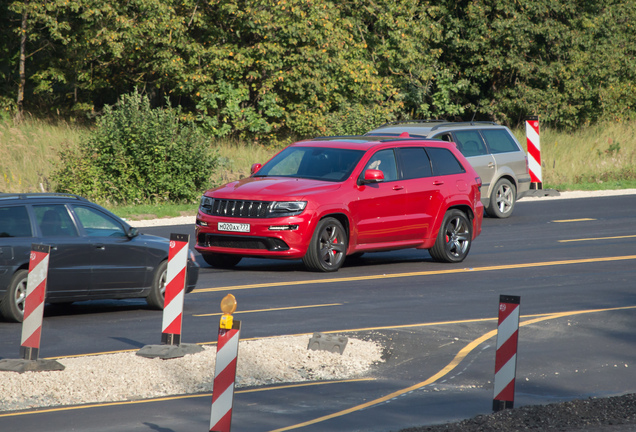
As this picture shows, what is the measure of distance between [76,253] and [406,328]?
12.2 feet

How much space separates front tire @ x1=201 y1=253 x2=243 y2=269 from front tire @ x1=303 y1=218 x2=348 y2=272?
4.04 ft

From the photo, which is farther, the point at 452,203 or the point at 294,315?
the point at 452,203

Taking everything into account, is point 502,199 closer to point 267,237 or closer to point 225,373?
point 267,237

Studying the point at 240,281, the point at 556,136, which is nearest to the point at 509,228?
the point at 240,281

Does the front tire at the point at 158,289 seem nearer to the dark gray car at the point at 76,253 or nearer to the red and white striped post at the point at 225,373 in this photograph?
the dark gray car at the point at 76,253

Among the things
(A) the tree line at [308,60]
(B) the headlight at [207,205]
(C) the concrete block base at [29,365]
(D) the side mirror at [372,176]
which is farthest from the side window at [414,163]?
(A) the tree line at [308,60]

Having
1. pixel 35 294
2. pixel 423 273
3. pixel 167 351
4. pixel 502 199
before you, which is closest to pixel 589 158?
pixel 502 199

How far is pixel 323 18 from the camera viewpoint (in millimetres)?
33875

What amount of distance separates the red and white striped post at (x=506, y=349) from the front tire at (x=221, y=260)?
27.2ft

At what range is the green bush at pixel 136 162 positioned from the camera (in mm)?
24203

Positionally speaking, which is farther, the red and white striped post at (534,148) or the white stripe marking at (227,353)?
the red and white striped post at (534,148)

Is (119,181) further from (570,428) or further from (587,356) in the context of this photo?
(570,428)

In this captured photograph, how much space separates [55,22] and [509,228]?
1674cm

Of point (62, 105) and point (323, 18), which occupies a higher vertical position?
point (323, 18)
